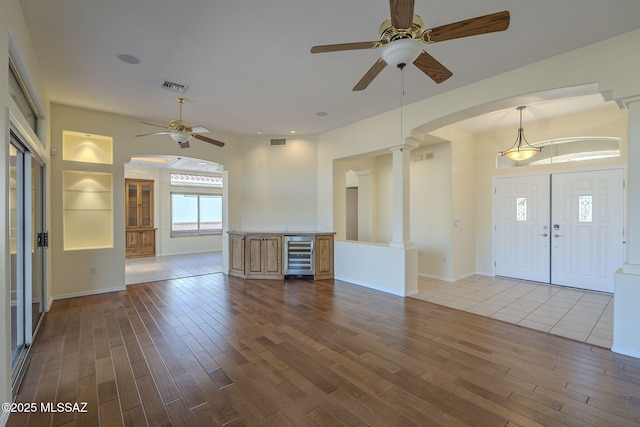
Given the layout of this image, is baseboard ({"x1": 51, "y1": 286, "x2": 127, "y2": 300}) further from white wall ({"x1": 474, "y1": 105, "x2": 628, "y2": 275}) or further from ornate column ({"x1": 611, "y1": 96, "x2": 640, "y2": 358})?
white wall ({"x1": 474, "y1": 105, "x2": 628, "y2": 275})

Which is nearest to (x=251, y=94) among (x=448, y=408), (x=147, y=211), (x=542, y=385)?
(x=448, y=408)

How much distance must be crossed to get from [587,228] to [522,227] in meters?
0.97

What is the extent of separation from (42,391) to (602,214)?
7630 mm

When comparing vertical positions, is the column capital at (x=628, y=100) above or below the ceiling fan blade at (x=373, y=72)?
below

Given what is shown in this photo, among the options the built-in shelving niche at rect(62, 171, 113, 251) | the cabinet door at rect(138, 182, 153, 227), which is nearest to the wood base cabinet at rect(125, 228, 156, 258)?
the cabinet door at rect(138, 182, 153, 227)

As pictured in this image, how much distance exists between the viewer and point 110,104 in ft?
14.6

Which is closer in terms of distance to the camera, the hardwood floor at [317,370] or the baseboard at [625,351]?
the hardwood floor at [317,370]

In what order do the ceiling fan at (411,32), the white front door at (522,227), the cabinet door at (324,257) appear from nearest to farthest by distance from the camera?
the ceiling fan at (411,32) < the white front door at (522,227) < the cabinet door at (324,257)

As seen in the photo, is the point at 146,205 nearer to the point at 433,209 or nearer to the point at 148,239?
the point at 148,239

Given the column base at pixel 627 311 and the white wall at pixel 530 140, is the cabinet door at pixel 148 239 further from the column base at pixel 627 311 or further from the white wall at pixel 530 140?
the column base at pixel 627 311

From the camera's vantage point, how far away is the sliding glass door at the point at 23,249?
255 centimetres

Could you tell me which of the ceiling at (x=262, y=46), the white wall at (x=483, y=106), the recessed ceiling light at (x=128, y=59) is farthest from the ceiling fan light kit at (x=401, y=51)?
the recessed ceiling light at (x=128, y=59)

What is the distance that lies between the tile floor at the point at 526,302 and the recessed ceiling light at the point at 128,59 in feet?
13.8

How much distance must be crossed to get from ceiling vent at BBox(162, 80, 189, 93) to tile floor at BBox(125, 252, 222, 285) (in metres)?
3.90
